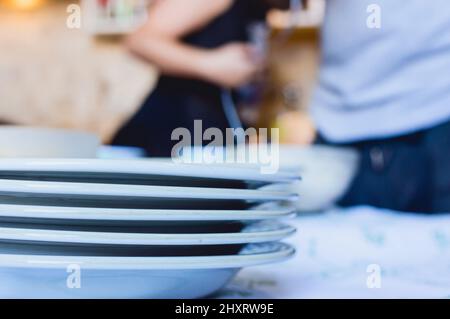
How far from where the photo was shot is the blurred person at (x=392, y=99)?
0.89 m

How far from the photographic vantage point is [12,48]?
357cm

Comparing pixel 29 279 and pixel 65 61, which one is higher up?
pixel 65 61

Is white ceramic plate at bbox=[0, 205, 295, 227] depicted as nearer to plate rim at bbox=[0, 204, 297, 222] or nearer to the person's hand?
plate rim at bbox=[0, 204, 297, 222]

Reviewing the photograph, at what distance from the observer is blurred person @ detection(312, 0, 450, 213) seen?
2.92 feet

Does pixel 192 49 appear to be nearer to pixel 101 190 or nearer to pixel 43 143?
pixel 43 143

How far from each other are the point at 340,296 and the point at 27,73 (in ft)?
11.4

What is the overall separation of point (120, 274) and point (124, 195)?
5 cm

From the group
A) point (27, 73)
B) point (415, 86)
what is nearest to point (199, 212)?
point (415, 86)

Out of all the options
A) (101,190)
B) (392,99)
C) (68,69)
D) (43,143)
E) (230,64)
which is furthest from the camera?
(68,69)

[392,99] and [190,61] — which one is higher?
[190,61]

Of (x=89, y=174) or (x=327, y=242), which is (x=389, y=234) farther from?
(x=89, y=174)

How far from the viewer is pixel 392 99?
0.94 metres

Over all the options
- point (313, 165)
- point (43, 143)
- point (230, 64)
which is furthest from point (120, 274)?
point (230, 64)

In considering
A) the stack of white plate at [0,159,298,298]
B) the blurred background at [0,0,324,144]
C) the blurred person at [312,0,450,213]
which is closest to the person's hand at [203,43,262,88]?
the blurred person at [312,0,450,213]
